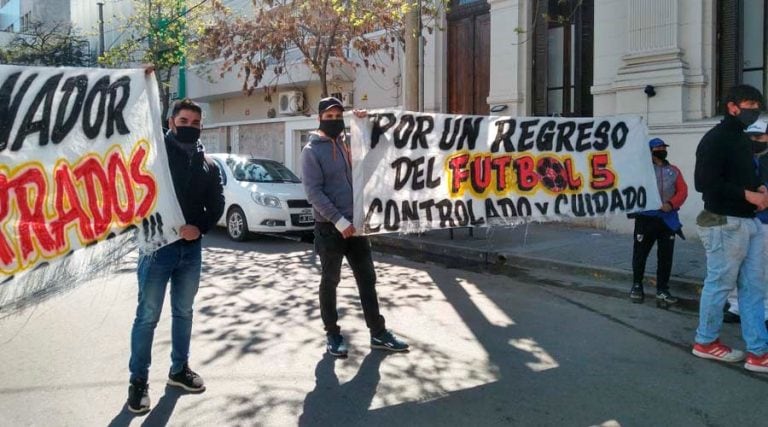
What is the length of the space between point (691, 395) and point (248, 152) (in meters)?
20.4

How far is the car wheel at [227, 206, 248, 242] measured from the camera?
11.5m

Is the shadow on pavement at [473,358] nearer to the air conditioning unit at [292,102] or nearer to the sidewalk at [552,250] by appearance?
the sidewalk at [552,250]

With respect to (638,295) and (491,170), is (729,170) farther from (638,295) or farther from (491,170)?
(638,295)

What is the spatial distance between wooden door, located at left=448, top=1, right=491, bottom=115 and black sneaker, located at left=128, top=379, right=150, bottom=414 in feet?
38.3

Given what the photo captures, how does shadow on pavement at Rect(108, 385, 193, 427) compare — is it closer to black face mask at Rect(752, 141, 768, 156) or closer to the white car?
black face mask at Rect(752, 141, 768, 156)

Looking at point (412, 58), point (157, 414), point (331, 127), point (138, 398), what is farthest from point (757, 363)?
point (412, 58)

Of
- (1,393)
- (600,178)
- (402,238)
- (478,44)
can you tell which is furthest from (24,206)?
(478,44)

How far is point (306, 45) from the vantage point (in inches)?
575

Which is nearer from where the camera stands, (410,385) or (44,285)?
(44,285)

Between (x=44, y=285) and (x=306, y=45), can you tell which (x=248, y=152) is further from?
(x=44, y=285)

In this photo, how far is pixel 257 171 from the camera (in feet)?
40.9

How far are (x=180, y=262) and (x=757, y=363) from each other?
397cm

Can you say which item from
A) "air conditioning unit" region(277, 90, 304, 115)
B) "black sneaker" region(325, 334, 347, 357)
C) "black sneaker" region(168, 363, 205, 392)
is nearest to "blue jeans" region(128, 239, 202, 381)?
"black sneaker" region(168, 363, 205, 392)

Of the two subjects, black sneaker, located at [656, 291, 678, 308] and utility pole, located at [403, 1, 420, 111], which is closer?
black sneaker, located at [656, 291, 678, 308]
